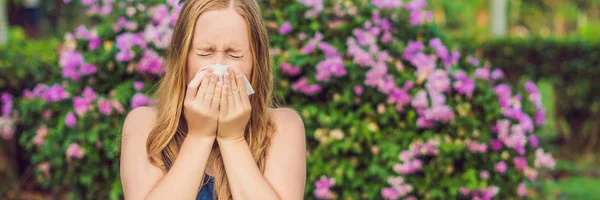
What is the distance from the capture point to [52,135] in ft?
13.6

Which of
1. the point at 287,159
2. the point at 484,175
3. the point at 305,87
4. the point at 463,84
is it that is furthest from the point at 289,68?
the point at 287,159

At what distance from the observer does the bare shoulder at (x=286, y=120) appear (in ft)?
6.93

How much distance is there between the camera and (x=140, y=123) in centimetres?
208

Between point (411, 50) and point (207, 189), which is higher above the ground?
point (411, 50)

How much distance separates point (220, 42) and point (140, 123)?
33cm

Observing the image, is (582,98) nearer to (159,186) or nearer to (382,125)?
(382,125)

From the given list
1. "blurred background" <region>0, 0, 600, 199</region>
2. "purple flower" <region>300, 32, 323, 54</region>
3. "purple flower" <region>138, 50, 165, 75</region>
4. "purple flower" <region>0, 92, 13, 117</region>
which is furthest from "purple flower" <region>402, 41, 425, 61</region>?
"purple flower" <region>0, 92, 13, 117</region>

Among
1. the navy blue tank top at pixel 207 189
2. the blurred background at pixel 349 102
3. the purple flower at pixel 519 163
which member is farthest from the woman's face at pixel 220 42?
the purple flower at pixel 519 163

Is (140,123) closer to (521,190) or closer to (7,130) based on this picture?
(521,190)

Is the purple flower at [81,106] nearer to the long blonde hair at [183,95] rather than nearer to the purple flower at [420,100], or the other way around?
the purple flower at [420,100]

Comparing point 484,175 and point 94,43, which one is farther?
point 94,43

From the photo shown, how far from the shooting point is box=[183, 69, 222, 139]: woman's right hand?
6.24 ft

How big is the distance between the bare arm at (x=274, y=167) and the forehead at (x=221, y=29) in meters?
0.26

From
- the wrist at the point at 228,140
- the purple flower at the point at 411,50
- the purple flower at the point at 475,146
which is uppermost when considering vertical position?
the wrist at the point at 228,140
